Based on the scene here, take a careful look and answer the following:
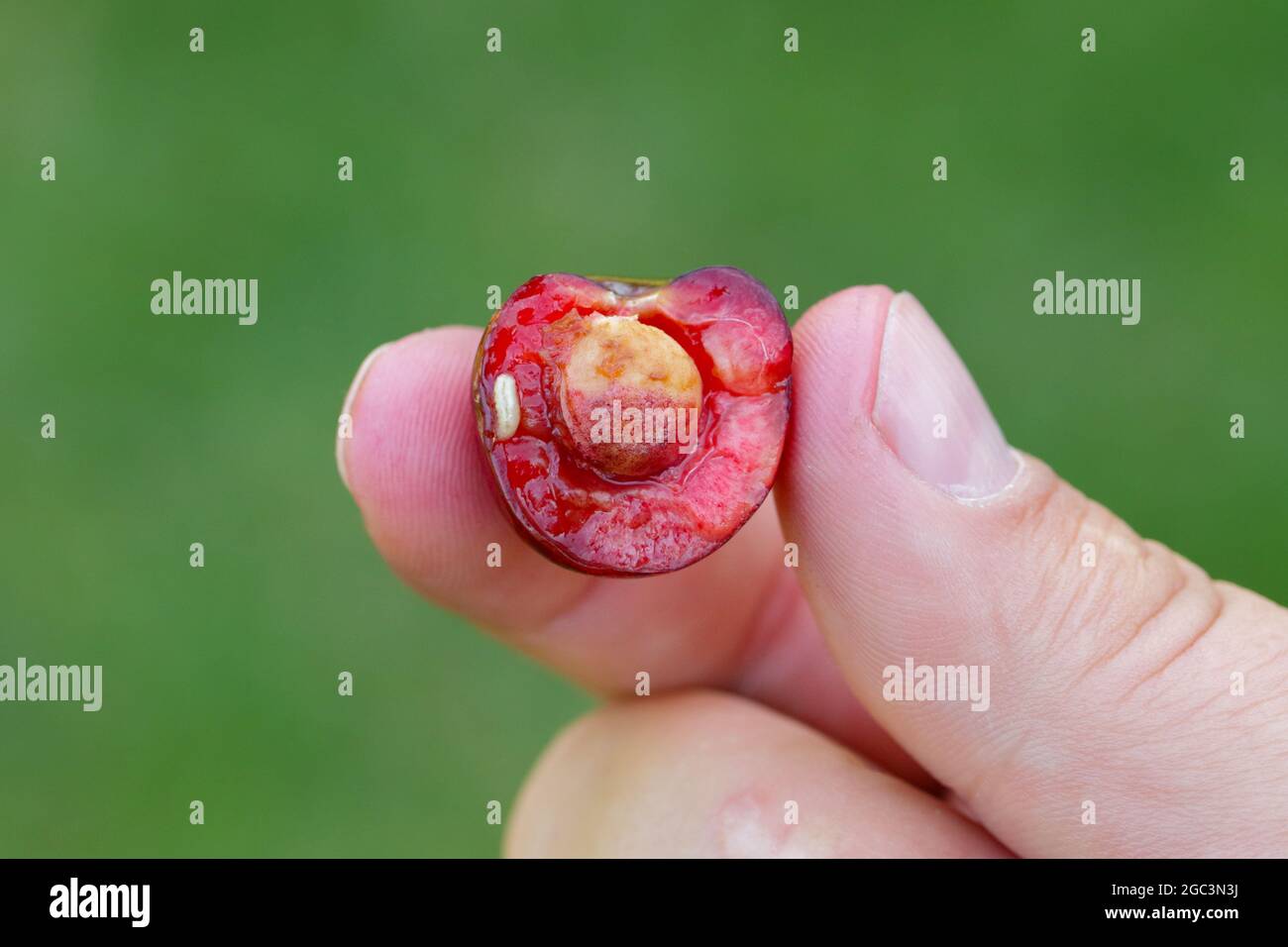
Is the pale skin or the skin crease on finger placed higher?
the pale skin

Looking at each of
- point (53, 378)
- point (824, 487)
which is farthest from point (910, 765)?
point (53, 378)

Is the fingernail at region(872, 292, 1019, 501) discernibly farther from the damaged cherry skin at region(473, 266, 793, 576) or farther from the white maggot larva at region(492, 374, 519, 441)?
the white maggot larva at region(492, 374, 519, 441)

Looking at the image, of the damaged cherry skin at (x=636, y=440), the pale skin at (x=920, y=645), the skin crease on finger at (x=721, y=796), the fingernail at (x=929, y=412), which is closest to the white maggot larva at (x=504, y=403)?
the damaged cherry skin at (x=636, y=440)

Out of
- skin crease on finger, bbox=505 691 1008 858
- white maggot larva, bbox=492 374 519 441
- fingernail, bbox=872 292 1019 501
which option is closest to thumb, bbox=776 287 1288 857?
fingernail, bbox=872 292 1019 501

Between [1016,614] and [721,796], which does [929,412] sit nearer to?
[1016,614]

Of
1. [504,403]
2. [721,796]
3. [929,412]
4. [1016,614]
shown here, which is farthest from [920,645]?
[504,403]

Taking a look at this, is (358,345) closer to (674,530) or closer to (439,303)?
(439,303)
